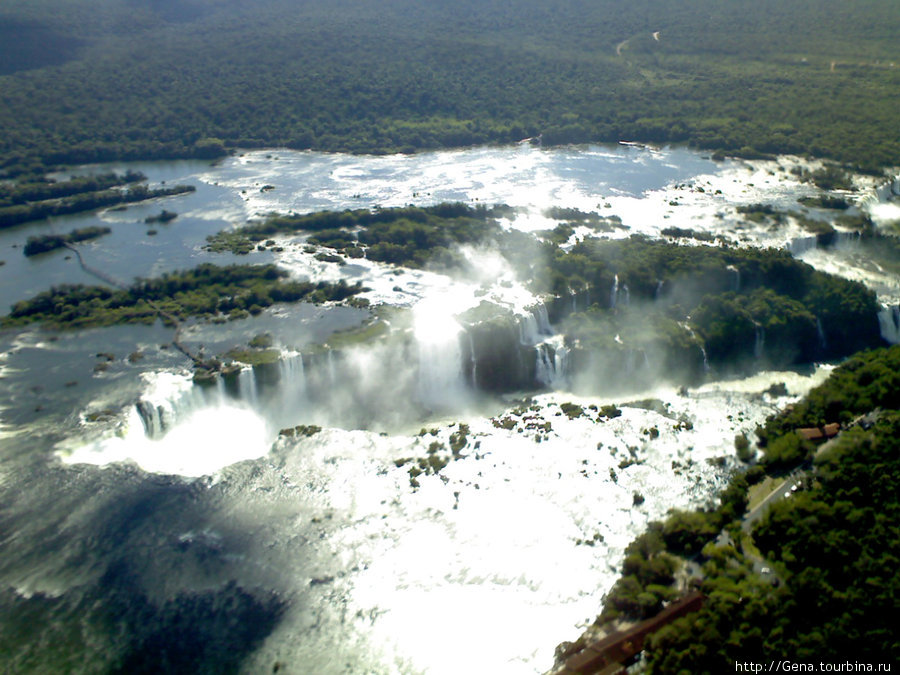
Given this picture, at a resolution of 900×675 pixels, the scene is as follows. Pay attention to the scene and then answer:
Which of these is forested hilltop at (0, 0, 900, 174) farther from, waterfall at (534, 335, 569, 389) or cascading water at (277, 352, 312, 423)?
cascading water at (277, 352, 312, 423)

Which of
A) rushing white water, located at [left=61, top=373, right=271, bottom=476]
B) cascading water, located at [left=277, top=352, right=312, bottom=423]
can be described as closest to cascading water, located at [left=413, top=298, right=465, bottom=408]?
cascading water, located at [left=277, top=352, right=312, bottom=423]

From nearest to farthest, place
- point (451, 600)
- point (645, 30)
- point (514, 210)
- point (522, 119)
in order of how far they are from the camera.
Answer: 1. point (451, 600)
2. point (514, 210)
3. point (522, 119)
4. point (645, 30)

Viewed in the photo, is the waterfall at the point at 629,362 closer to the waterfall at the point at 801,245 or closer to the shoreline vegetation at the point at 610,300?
the shoreline vegetation at the point at 610,300

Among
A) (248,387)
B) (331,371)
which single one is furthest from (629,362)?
(248,387)

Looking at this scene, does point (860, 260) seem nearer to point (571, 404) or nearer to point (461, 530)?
point (571, 404)

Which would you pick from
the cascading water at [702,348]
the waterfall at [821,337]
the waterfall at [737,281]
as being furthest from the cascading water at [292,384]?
the waterfall at [821,337]

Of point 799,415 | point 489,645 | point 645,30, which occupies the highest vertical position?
point 645,30

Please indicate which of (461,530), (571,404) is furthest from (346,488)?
(571,404)
